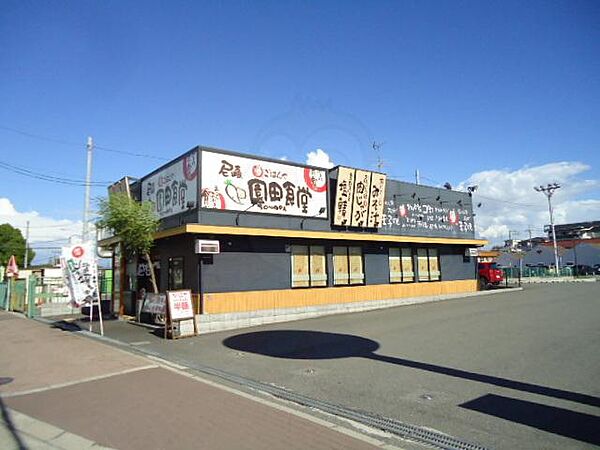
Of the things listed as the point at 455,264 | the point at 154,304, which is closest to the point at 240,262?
the point at 154,304

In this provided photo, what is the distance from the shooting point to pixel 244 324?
555 inches

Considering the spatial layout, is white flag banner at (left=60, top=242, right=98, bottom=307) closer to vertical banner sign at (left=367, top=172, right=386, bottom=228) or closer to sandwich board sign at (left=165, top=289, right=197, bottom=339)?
sandwich board sign at (left=165, top=289, right=197, bottom=339)

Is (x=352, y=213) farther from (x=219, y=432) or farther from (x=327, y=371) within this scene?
(x=219, y=432)

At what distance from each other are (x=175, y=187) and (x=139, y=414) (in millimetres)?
11133

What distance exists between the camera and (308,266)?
16.5 metres

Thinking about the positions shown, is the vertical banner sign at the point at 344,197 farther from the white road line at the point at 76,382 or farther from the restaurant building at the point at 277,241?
the white road line at the point at 76,382

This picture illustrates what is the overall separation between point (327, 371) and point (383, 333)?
14.0ft

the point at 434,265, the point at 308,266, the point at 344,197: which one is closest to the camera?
the point at 308,266

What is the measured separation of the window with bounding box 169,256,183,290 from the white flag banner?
268cm

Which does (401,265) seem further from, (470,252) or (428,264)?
(470,252)

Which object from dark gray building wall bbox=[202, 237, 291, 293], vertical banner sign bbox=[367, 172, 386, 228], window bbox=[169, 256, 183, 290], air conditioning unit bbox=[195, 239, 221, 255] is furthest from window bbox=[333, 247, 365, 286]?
window bbox=[169, 256, 183, 290]

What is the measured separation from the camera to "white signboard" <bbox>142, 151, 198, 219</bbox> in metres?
14.7

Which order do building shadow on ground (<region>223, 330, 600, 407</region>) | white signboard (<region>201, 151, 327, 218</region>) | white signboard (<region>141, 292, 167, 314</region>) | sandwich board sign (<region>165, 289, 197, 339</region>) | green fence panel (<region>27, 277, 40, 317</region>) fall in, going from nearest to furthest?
building shadow on ground (<region>223, 330, 600, 407</region>)
sandwich board sign (<region>165, 289, 197, 339</region>)
white signboard (<region>141, 292, 167, 314</region>)
white signboard (<region>201, 151, 327, 218</region>)
green fence panel (<region>27, 277, 40, 317</region>)

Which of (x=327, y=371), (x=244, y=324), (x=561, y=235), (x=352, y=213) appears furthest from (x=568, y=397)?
(x=561, y=235)
